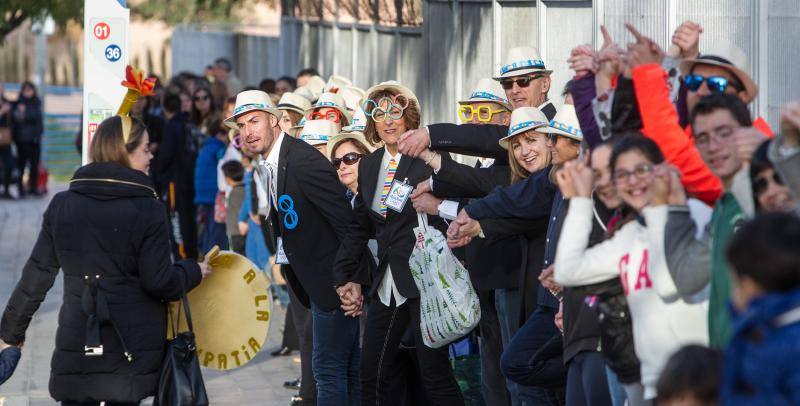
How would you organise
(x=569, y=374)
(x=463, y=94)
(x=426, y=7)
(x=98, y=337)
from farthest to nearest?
(x=426, y=7)
(x=463, y=94)
(x=98, y=337)
(x=569, y=374)

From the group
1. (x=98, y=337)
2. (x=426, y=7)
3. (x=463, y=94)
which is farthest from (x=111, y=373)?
(x=426, y=7)

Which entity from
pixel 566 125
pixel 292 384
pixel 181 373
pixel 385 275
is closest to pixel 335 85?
pixel 292 384

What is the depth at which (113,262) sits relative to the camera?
6.75 metres

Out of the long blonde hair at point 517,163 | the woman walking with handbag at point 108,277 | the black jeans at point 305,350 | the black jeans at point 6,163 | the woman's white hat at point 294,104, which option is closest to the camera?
the woman walking with handbag at point 108,277

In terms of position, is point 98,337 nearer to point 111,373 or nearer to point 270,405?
point 111,373

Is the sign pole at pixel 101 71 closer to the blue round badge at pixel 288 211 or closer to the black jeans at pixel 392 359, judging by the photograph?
the blue round badge at pixel 288 211

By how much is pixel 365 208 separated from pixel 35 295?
199cm

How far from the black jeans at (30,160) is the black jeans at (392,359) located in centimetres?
1814

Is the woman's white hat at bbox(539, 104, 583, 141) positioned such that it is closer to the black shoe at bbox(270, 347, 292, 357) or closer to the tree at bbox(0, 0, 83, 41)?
the black shoe at bbox(270, 347, 292, 357)

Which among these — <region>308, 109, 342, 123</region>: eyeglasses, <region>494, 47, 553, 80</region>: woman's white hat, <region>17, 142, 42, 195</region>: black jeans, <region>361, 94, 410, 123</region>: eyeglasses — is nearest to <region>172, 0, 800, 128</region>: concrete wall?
<region>494, 47, 553, 80</region>: woman's white hat

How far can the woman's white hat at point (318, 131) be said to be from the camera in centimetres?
946

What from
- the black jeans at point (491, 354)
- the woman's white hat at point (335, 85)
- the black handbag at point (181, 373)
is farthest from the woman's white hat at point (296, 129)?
the black handbag at point (181, 373)

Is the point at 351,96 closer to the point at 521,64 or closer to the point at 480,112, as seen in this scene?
the point at 480,112

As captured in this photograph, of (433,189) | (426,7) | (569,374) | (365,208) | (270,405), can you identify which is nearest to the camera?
(569,374)
